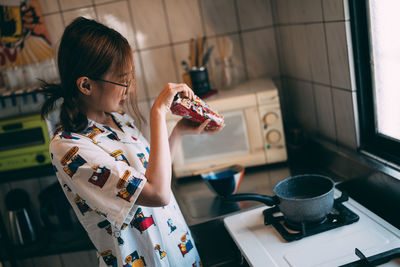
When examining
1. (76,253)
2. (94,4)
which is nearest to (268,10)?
(94,4)

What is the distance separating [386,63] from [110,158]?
2.95 ft

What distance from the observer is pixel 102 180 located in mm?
961

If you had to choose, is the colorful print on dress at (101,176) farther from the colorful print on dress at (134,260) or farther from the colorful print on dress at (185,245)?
the colorful print on dress at (185,245)

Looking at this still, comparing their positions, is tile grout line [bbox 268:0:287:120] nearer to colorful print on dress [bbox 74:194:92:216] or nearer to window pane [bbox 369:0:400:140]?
window pane [bbox 369:0:400:140]

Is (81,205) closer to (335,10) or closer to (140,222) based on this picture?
(140,222)

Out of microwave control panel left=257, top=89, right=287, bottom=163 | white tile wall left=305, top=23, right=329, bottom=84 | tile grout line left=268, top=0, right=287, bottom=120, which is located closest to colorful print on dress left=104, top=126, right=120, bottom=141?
microwave control panel left=257, top=89, right=287, bottom=163

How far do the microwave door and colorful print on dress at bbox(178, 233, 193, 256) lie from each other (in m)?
0.56

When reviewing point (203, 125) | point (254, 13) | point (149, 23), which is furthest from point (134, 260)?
point (254, 13)

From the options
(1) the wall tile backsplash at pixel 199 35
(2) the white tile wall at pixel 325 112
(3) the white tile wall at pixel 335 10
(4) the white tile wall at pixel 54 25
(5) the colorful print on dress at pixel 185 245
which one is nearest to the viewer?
(5) the colorful print on dress at pixel 185 245

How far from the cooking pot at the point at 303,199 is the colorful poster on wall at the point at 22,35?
1.31 meters

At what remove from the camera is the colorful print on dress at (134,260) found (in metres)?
1.07

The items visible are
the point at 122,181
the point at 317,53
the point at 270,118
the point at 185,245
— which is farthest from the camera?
the point at 270,118

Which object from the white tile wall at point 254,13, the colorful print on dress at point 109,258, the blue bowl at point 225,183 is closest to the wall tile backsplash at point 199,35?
the white tile wall at point 254,13

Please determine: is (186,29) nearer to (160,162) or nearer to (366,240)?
(160,162)
